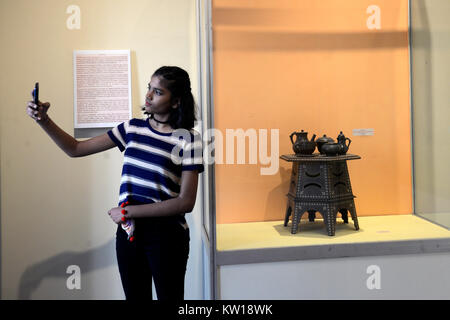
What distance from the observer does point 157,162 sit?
1.48 metres

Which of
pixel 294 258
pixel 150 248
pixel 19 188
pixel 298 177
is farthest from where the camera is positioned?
pixel 19 188

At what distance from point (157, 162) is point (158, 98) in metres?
0.24

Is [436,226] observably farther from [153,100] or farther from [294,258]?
[153,100]

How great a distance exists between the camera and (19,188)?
2250 millimetres

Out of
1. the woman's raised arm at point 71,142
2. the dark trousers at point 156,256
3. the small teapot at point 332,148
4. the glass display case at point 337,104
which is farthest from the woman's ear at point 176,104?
the small teapot at point 332,148

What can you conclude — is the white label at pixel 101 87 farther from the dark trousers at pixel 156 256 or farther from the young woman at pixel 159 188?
the dark trousers at pixel 156 256

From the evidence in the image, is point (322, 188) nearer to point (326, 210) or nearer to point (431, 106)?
point (326, 210)

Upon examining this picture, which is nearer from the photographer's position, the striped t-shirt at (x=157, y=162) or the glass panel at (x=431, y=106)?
the striped t-shirt at (x=157, y=162)

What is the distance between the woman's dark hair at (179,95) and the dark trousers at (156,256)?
355 mm

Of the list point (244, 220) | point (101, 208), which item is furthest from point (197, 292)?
point (101, 208)

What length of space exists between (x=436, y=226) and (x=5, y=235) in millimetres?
2282

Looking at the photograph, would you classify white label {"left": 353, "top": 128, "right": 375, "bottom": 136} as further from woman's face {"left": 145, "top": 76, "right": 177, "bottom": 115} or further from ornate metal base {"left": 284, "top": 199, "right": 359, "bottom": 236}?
woman's face {"left": 145, "top": 76, "right": 177, "bottom": 115}

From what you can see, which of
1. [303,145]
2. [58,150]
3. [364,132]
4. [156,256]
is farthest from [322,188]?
[58,150]

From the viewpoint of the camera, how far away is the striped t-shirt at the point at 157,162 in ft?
4.88
